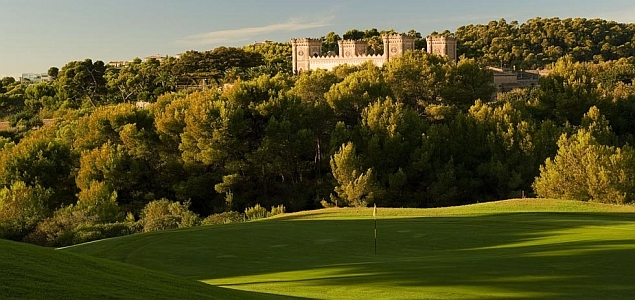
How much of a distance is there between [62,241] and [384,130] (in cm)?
2063

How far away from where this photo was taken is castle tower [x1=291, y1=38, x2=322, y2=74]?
107938 millimetres

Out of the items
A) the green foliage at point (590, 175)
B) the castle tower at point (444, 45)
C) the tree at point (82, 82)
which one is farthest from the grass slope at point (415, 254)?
the castle tower at point (444, 45)

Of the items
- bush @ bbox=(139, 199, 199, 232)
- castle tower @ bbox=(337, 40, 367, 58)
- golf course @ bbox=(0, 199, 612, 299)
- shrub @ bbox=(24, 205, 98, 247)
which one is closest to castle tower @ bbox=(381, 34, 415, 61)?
castle tower @ bbox=(337, 40, 367, 58)

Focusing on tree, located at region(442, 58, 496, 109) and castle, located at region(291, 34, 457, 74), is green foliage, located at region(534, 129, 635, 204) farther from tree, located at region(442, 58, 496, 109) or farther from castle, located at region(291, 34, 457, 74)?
castle, located at region(291, 34, 457, 74)

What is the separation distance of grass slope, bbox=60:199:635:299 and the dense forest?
44.0ft

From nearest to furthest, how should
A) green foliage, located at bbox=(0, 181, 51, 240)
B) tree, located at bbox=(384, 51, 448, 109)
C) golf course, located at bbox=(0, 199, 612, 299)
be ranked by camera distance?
golf course, located at bbox=(0, 199, 612, 299), green foliage, located at bbox=(0, 181, 51, 240), tree, located at bbox=(384, 51, 448, 109)

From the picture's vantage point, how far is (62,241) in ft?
86.1

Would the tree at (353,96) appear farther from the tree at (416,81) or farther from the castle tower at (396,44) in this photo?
the castle tower at (396,44)

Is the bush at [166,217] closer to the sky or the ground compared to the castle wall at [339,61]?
closer to the ground

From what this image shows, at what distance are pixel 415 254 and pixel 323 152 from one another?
29085mm

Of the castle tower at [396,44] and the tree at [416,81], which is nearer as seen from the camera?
the tree at [416,81]

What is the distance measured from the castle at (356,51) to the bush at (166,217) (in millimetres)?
57273

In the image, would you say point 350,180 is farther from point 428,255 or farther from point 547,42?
point 547,42

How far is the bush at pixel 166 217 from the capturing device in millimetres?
27234
